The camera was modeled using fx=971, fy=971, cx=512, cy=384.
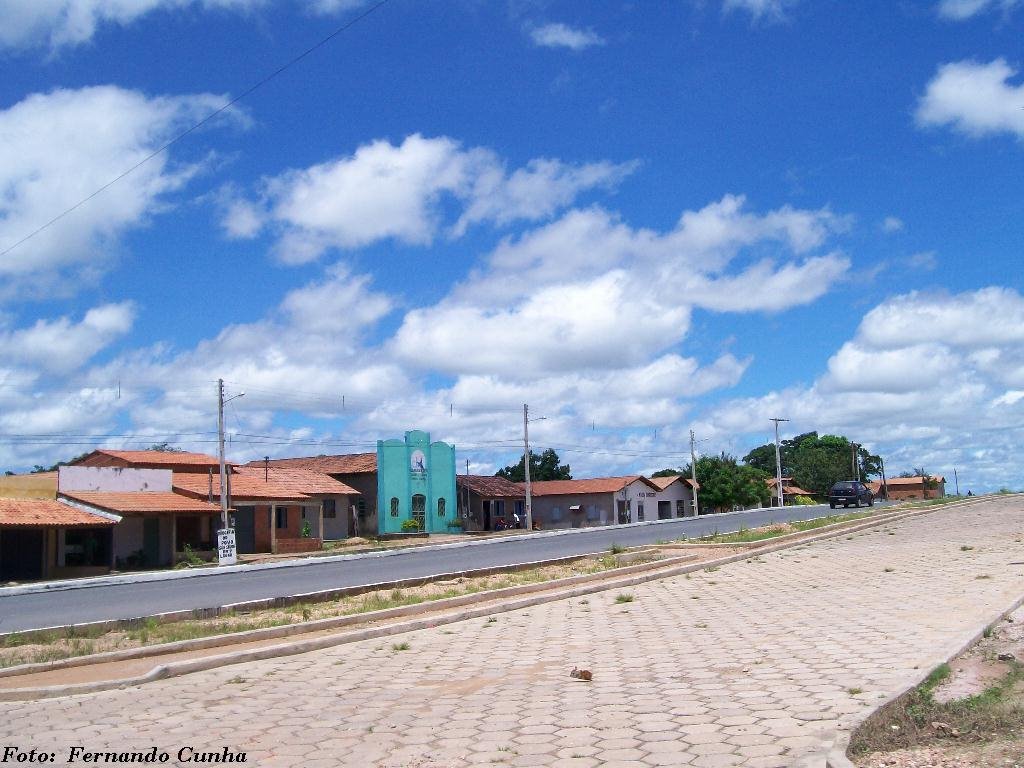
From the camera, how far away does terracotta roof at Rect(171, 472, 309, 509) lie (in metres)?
45.0

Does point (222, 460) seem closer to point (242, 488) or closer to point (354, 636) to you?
point (242, 488)

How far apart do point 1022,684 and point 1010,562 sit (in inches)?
467

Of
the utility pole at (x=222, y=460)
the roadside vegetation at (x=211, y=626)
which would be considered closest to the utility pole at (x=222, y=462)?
the utility pole at (x=222, y=460)

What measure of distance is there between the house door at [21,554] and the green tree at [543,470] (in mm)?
62777

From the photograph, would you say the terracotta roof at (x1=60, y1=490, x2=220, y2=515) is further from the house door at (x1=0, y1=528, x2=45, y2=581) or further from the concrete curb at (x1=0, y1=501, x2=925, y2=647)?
the concrete curb at (x1=0, y1=501, x2=925, y2=647)

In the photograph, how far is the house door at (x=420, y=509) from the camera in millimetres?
59750

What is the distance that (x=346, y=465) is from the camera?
63375mm

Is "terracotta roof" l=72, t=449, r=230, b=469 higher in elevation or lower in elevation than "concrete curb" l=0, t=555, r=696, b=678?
higher

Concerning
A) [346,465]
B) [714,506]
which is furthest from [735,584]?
[714,506]

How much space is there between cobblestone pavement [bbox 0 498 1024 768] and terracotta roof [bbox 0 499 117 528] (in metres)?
25.7

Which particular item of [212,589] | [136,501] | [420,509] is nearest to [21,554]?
[136,501]

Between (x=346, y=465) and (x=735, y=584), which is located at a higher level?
(x=346, y=465)

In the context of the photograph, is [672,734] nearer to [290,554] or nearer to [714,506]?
[290,554]

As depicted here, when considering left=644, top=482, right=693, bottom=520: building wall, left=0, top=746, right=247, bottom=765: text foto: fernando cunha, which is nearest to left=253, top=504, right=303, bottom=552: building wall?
left=644, top=482, right=693, bottom=520: building wall
